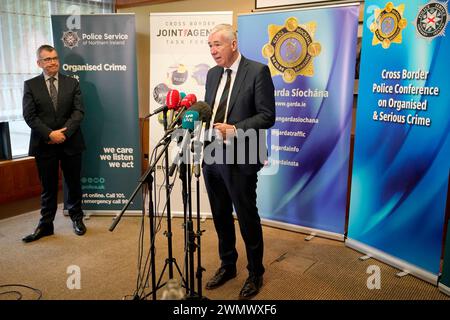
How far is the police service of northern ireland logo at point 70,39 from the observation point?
3822mm

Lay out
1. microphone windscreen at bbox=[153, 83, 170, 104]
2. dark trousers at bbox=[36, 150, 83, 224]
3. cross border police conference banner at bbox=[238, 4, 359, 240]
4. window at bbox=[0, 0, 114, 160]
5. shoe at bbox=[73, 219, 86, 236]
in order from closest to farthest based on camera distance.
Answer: cross border police conference banner at bbox=[238, 4, 359, 240], dark trousers at bbox=[36, 150, 83, 224], shoe at bbox=[73, 219, 86, 236], microphone windscreen at bbox=[153, 83, 170, 104], window at bbox=[0, 0, 114, 160]

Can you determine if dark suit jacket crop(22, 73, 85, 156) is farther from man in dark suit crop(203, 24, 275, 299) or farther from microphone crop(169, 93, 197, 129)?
microphone crop(169, 93, 197, 129)

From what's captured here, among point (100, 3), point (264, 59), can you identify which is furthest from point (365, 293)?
point (100, 3)

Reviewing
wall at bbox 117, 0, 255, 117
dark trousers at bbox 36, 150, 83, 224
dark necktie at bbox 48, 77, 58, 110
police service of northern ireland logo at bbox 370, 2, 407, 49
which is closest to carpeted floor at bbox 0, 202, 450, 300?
dark trousers at bbox 36, 150, 83, 224

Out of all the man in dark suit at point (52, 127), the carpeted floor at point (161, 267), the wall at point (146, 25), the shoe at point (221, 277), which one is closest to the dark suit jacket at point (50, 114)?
the man in dark suit at point (52, 127)

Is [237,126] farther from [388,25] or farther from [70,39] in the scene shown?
[70,39]

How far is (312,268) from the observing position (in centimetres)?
300

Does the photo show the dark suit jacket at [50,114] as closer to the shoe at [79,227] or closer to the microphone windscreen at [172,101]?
the shoe at [79,227]

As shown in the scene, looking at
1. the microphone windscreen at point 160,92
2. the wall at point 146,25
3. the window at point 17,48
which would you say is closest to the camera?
the microphone windscreen at point 160,92

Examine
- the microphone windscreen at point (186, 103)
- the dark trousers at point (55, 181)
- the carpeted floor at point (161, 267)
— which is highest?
the microphone windscreen at point (186, 103)

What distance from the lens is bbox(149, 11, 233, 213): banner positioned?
3.75 metres

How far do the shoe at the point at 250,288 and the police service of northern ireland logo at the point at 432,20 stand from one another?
2021 millimetres

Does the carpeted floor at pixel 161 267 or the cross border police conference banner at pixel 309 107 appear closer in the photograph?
the carpeted floor at pixel 161 267
